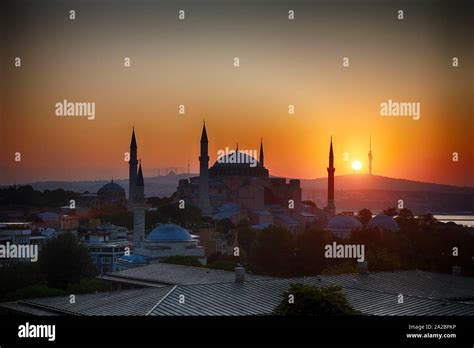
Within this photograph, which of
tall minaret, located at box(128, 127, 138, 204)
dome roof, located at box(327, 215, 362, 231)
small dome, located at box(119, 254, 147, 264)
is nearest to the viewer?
small dome, located at box(119, 254, 147, 264)

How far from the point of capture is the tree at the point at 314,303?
27.0 feet

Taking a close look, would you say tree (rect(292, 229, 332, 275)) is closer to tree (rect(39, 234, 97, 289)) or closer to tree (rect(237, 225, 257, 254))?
tree (rect(237, 225, 257, 254))

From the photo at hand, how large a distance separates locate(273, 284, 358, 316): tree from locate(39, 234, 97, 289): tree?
32.3 ft

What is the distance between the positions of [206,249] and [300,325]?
70.4 feet

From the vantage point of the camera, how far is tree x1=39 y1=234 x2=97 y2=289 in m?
18.1

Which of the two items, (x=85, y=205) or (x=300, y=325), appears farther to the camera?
(x=85, y=205)

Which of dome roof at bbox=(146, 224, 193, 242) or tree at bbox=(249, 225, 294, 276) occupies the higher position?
dome roof at bbox=(146, 224, 193, 242)

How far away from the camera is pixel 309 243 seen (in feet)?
75.3

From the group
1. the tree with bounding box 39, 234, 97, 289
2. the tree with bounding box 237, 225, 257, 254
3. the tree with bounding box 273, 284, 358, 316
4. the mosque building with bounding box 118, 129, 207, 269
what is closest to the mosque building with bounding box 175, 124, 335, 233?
the tree with bounding box 237, 225, 257, 254

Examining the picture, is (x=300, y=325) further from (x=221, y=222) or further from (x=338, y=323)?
(x=221, y=222)

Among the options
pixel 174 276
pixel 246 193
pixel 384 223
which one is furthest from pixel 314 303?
pixel 246 193

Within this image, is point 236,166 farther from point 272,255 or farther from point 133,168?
point 272,255

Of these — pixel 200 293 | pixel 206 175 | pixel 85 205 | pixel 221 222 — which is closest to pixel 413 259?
pixel 200 293

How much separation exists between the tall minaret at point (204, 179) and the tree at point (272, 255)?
12.4 meters
